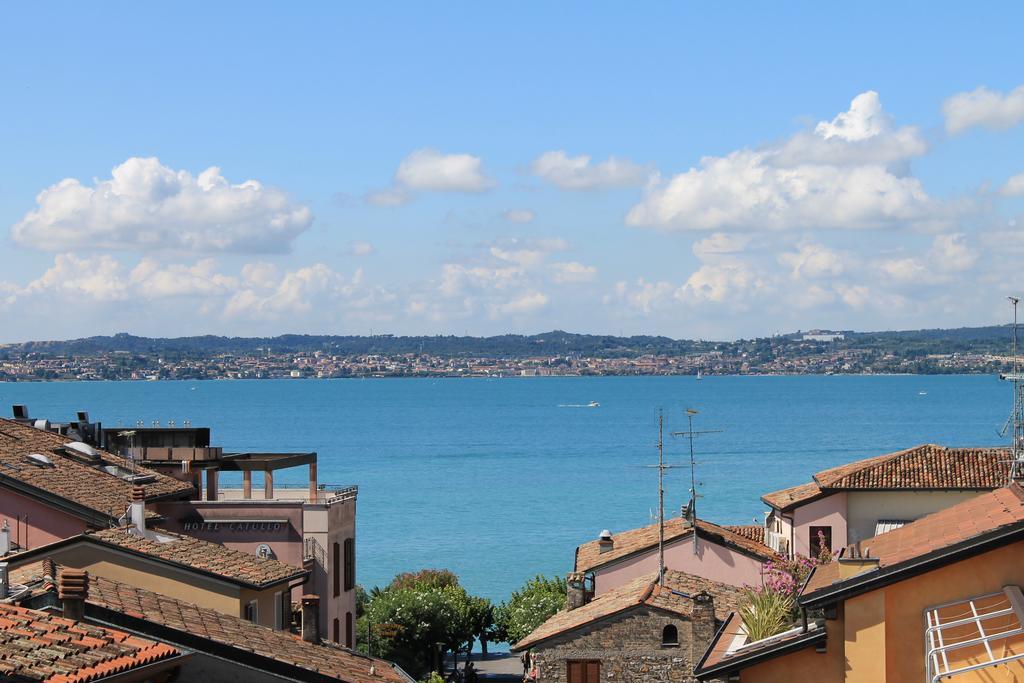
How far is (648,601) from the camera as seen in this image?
30531mm

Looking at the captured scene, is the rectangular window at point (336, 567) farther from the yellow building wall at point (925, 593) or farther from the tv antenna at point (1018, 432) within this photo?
the yellow building wall at point (925, 593)

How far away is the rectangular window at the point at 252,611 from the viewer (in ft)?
80.2

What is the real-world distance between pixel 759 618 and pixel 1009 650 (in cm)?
502

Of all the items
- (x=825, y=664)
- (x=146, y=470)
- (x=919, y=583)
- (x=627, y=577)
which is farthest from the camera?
(x=627, y=577)

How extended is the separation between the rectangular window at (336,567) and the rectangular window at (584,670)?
9.44m

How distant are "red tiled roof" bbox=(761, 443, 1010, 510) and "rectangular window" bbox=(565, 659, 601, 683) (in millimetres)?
14471

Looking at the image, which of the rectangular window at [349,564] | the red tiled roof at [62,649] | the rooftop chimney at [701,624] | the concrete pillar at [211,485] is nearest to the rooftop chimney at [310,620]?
the red tiled roof at [62,649]

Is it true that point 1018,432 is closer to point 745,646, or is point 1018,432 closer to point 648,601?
point 745,646

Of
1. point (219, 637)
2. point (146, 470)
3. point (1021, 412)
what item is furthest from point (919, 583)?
point (146, 470)

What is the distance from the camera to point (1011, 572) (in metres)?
13.5

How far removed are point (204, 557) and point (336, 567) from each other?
13783mm

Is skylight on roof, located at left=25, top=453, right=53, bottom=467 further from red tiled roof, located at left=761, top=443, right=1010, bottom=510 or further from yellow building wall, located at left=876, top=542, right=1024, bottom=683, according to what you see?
yellow building wall, located at left=876, top=542, right=1024, bottom=683

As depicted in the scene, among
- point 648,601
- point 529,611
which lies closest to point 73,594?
point 648,601

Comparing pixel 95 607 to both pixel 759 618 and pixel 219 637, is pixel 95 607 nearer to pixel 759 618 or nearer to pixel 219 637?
pixel 219 637
